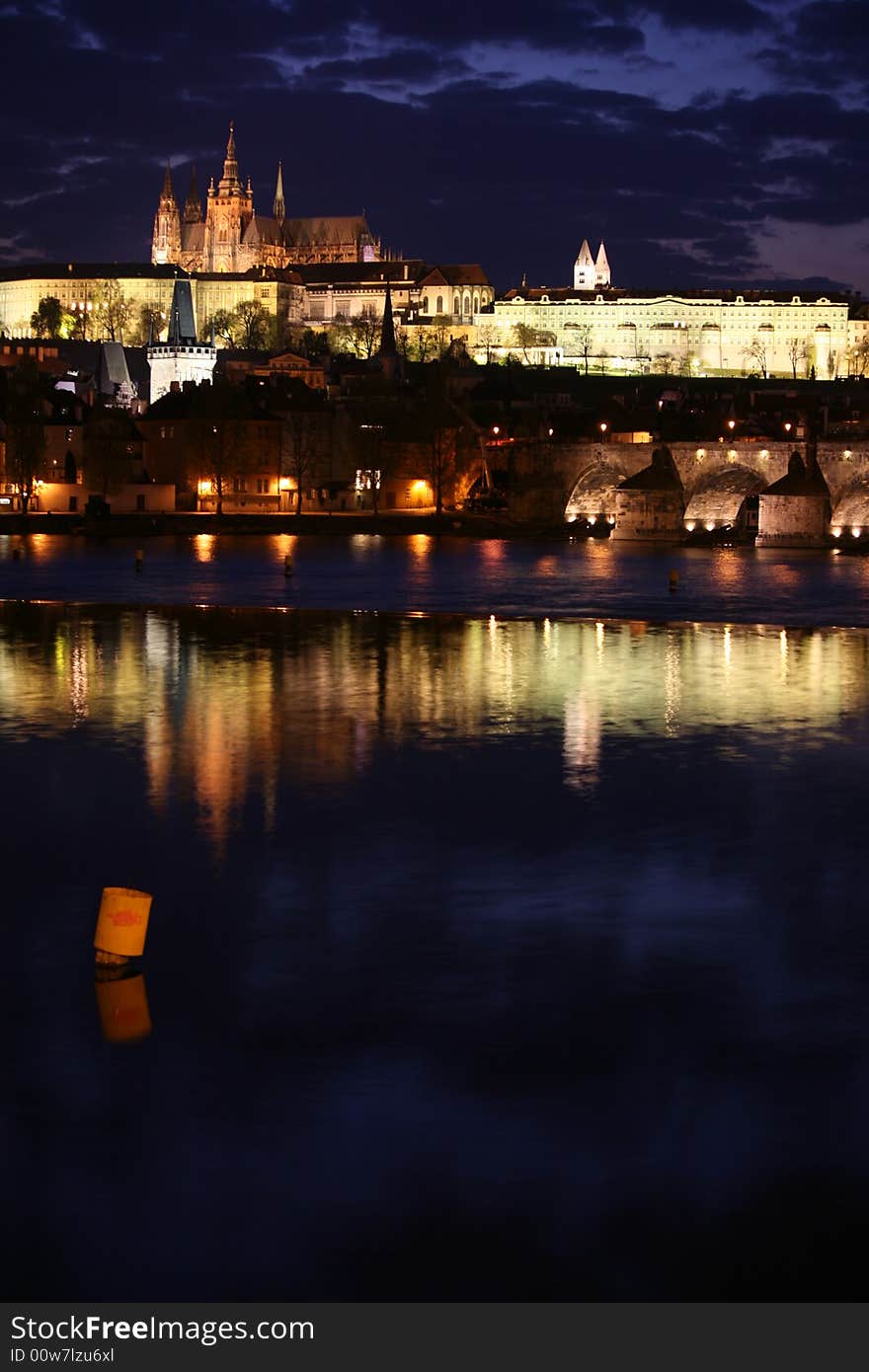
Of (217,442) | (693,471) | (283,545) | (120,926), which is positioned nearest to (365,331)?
(217,442)

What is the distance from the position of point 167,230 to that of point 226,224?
7175 mm

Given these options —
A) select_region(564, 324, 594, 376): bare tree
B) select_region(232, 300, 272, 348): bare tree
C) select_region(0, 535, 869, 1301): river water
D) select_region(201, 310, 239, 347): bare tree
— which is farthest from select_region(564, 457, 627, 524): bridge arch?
select_region(564, 324, 594, 376): bare tree

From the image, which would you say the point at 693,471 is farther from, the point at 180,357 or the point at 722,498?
the point at 180,357

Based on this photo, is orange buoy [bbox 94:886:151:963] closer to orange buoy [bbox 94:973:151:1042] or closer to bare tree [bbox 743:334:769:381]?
orange buoy [bbox 94:973:151:1042]

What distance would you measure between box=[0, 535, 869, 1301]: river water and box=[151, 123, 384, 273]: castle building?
537ft

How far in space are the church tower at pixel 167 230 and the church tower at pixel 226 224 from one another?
138 inches

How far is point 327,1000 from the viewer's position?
9430mm

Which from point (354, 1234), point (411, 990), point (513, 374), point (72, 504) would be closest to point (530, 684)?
point (411, 990)

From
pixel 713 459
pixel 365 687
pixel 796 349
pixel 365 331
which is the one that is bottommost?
pixel 365 687

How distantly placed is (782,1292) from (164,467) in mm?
63059

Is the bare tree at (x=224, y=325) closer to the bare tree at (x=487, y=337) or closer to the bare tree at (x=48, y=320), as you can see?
the bare tree at (x=48, y=320)

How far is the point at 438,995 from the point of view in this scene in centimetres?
953
